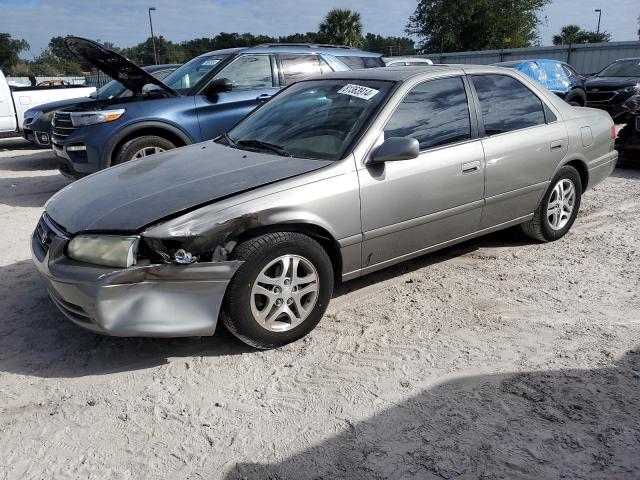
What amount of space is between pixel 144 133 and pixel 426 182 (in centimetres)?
417

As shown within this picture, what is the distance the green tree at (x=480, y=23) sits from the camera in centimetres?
4378

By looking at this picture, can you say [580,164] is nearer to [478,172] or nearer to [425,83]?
[478,172]

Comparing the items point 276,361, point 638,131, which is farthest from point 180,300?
point 638,131

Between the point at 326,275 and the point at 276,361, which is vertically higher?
the point at 326,275

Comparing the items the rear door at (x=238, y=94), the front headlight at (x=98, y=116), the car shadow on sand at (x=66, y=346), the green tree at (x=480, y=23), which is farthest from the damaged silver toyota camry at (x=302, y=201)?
the green tree at (x=480, y=23)

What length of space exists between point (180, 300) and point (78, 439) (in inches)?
32.4

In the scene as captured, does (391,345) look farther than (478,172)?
No

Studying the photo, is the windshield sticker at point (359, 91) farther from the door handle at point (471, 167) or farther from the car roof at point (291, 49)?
the car roof at point (291, 49)

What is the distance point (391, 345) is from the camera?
3354 mm

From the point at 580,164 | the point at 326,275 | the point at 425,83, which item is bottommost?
the point at 326,275

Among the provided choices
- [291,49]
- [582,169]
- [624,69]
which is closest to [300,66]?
[291,49]

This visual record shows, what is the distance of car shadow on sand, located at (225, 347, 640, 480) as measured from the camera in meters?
2.32

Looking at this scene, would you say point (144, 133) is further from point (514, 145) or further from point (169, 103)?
point (514, 145)

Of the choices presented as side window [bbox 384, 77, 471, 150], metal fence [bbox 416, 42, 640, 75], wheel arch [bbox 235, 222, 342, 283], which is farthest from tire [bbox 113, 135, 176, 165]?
metal fence [bbox 416, 42, 640, 75]
